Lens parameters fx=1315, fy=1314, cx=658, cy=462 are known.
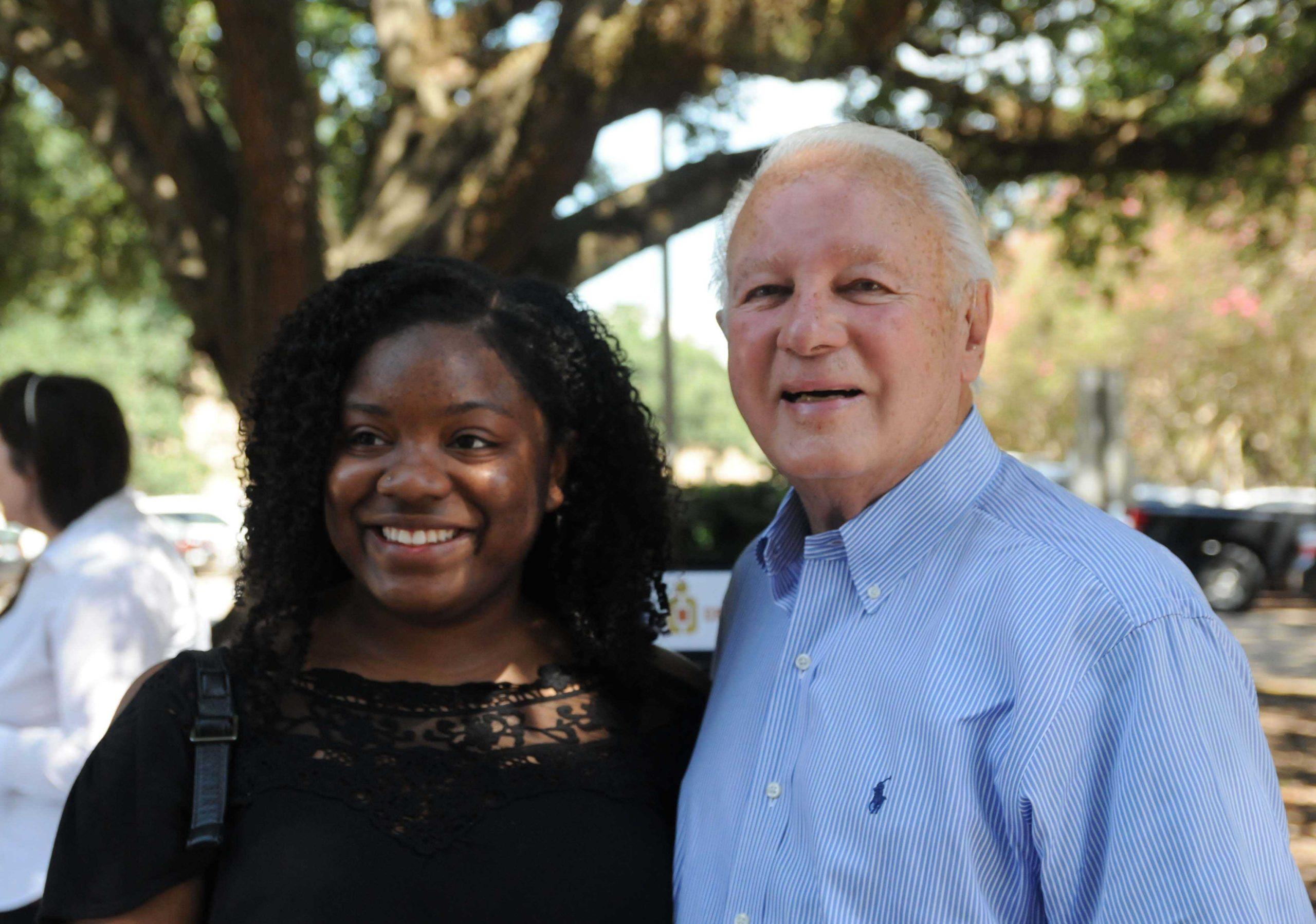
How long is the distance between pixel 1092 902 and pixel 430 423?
3.96 ft

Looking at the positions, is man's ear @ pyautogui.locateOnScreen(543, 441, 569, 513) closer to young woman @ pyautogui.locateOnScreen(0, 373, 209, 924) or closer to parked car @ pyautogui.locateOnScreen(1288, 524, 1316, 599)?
young woman @ pyautogui.locateOnScreen(0, 373, 209, 924)

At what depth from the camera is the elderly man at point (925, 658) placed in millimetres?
1512

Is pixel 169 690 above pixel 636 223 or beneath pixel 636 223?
beneath

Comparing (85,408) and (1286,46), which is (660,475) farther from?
(1286,46)

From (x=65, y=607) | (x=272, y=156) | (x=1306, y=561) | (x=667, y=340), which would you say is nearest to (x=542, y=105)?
(x=272, y=156)

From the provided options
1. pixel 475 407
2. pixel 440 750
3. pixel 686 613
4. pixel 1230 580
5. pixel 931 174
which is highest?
pixel 931 174

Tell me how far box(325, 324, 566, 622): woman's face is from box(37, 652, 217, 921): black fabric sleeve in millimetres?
404

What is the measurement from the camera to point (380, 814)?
202 centimetres

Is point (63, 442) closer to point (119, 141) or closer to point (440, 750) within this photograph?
point (440, 750)

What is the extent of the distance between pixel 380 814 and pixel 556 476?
2.24 feet

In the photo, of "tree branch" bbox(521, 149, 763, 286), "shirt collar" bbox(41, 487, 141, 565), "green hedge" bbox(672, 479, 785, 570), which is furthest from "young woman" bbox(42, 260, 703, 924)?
"tree branch" bbox(521, 149, 763, 286)

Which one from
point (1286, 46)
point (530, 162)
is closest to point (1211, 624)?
point (530, 162)

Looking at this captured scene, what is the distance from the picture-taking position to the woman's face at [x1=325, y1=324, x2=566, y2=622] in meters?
2.13

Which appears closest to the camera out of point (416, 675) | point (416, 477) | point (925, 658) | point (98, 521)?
point (925, 658)
